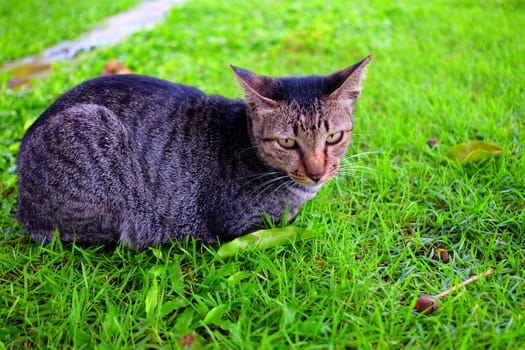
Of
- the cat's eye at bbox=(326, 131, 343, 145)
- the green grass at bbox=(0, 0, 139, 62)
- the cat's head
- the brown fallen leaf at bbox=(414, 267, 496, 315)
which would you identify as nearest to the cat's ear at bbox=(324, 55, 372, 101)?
the cat's head

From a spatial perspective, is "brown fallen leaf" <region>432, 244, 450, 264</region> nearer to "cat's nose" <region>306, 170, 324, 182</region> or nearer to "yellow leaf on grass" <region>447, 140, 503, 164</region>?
"cat's nose" <region>306, 170, 324, 182</region>

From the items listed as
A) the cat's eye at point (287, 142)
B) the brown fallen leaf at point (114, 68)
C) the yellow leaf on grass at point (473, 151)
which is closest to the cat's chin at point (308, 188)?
the cat's eye at point (287, 142)

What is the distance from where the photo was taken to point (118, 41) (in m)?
5.90

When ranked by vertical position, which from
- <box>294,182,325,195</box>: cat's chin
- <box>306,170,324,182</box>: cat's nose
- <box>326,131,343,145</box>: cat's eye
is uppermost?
<box>326,131,343,145</box>: cat's eye

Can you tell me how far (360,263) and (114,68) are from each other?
3.75m

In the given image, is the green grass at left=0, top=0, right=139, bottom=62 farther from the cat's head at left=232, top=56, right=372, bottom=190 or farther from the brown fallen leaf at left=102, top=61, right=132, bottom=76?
the cat's head at left=232, top=56, right=372, bottom=190

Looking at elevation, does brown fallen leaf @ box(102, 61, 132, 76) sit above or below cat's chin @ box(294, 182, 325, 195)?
above

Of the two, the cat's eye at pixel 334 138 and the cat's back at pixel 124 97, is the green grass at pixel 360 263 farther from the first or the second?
the cat's back at pixel 124 97

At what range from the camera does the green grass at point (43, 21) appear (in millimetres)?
5842

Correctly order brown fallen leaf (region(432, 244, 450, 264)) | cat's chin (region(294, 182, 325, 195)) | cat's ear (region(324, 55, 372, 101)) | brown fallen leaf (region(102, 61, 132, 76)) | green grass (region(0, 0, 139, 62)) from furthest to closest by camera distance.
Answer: green grass (region(0, 0, 139, 62)), brown fallen leaf (region(102, 61, 132, 76)), cat's chin (region(294, 182, 325, 195)), cat's ear (region(324, 55, 372, 101)), brown fallen leaf (region(432, 244, 450, 264))

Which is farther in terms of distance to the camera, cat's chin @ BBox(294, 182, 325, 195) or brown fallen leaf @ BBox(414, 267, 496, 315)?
cat's chin @ BBox(294, 182, 325, 195)

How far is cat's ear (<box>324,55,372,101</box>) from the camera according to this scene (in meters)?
→ 2.25

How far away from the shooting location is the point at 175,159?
2.46 metres

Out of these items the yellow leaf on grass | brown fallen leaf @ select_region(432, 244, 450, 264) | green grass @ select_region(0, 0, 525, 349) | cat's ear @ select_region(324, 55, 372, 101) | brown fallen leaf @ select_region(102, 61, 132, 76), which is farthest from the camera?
brown fallen leaf @ select_region(102, 61, 132, 76)
